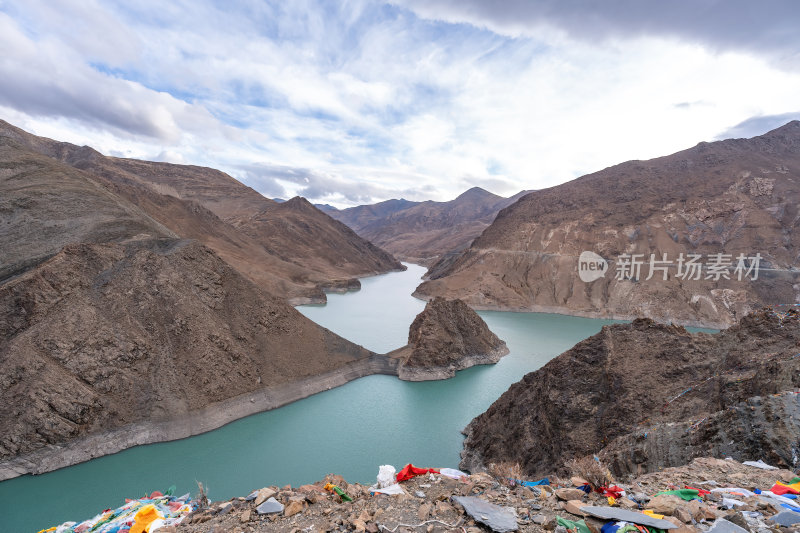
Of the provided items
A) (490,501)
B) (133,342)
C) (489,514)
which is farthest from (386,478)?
(133,342)

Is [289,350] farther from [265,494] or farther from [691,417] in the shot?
[691,417]

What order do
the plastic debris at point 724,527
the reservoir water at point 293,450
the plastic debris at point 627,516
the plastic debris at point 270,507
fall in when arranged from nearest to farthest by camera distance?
the plastic debris at point 724,527 < the plastic debris at point 627,516 < the plastic debris at point 270,507 < the reservoir water at point 293,450

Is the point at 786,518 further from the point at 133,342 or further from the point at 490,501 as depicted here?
the point at 133,342

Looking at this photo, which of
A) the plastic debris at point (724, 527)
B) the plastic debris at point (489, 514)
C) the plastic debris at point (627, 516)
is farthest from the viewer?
the plastic debris at point (489, 514)

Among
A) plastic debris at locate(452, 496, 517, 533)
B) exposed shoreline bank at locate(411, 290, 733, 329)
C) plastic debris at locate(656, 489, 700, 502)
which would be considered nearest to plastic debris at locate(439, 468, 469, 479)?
plastic debris at locate(452, 496, 517, 533)

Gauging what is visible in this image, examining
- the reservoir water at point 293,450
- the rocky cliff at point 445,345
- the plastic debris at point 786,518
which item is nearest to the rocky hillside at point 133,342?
the reservoir water at point 293,450

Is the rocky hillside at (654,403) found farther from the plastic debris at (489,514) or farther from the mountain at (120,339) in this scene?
the mountain at (120,339)

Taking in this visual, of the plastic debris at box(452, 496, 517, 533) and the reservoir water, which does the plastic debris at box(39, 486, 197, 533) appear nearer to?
the plastic debris at box(452, 496, 517, 533)

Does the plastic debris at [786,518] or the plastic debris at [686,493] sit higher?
the plastic debris at [786,518]
